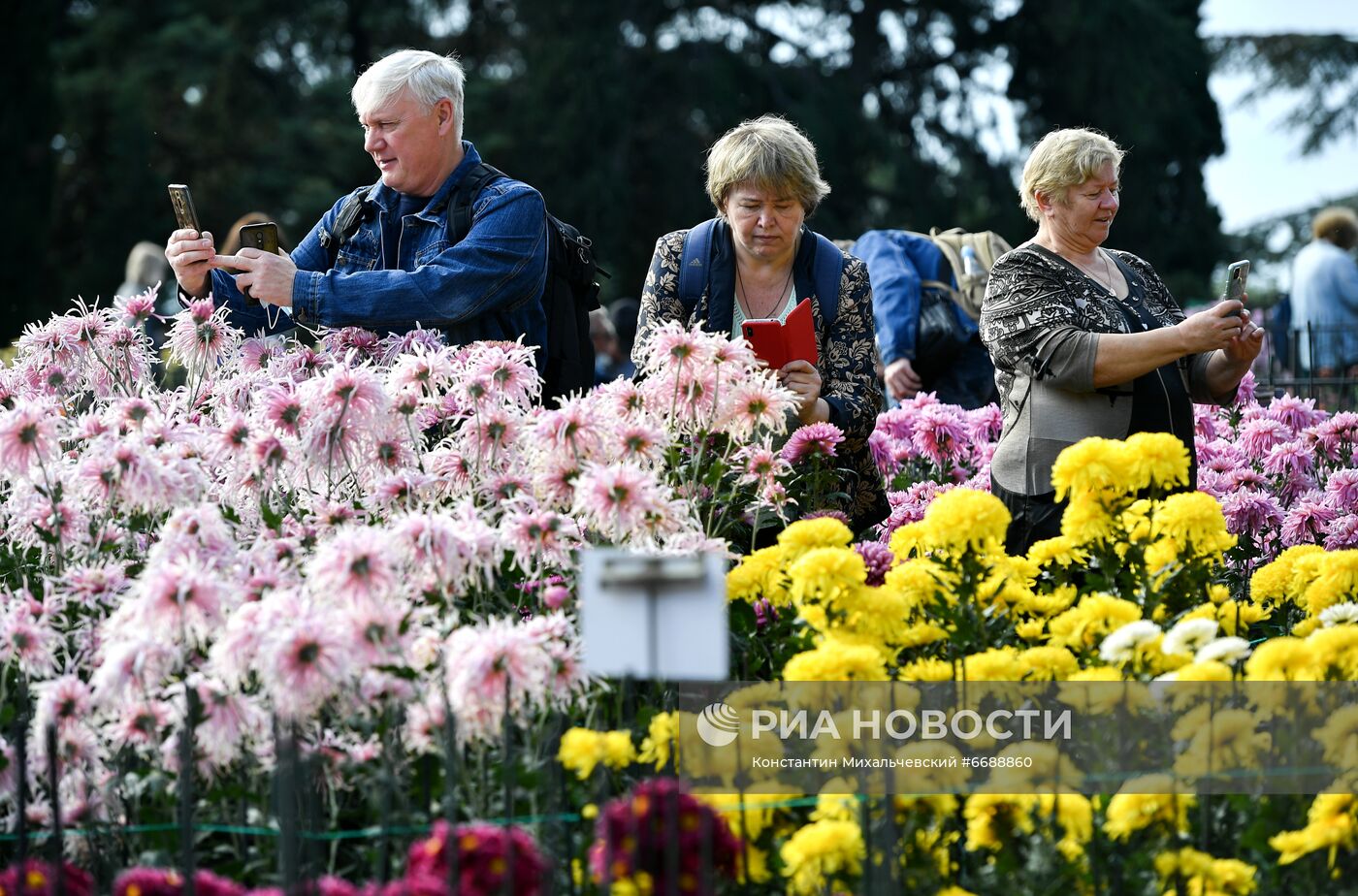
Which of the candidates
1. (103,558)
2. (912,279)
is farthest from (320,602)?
(912,279)

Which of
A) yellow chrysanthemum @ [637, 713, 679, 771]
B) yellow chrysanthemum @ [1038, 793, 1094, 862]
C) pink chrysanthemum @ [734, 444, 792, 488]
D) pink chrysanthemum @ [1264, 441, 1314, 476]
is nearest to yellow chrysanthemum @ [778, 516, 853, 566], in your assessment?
pink chrysanthemum @ [734, 444, 792, 488]

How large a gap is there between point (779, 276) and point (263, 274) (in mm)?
1296

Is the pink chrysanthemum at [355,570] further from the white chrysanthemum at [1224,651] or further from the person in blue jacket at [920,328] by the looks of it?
the person in blue jacket at [920,328]

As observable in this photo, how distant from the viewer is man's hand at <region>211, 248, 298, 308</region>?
13.0 ft

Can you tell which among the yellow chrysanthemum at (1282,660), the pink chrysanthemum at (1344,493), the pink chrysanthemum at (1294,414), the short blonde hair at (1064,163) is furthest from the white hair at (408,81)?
the pink chrysanthemum at (1294,414)

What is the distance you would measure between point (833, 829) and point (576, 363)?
2.16m

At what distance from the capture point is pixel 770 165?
13.4 ft

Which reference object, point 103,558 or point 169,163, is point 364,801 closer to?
point 103,558

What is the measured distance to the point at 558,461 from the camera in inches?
124

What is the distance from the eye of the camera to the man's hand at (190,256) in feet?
13.1

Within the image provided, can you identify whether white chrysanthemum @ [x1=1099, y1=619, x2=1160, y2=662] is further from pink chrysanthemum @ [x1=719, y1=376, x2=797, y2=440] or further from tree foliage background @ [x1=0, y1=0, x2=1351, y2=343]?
tree foliage background @ [x1=0, y1=0, x2=1351, y2=343]

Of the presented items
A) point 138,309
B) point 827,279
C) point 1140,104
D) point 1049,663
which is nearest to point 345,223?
point 138,309

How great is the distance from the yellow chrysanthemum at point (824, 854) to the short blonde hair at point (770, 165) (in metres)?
2.01

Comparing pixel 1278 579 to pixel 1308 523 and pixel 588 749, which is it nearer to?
pixel 1308 523
